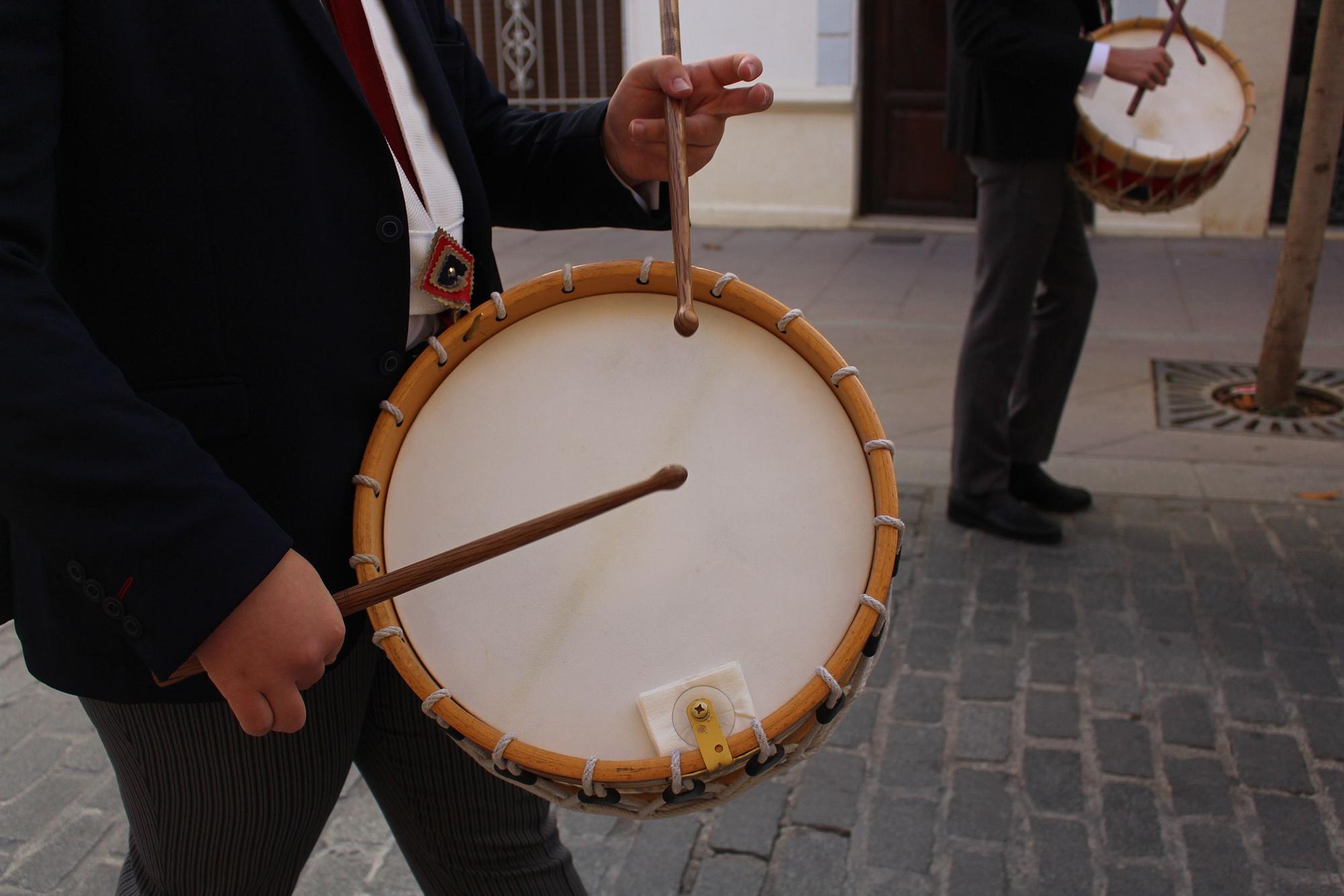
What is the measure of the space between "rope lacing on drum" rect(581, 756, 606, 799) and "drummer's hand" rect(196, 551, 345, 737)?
0.29 meters

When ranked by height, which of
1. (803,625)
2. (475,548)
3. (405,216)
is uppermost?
(405,216)

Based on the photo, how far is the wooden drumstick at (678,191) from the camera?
1157mm

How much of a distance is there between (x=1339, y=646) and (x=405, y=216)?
8.64 feet

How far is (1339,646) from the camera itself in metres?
2.90

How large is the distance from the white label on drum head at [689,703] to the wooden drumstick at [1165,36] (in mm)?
2709

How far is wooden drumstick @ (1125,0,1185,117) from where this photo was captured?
132 inches

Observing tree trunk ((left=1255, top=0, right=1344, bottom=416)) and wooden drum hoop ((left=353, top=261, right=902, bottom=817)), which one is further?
tree trunk ((left=1255, top=0, right=1344, bottom=416))

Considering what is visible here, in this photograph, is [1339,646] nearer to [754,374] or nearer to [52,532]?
[754,374]

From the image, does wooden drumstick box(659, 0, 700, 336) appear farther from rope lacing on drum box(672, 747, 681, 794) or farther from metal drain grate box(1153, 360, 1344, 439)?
metal drain grate box(1153, 360, 1344, 439)

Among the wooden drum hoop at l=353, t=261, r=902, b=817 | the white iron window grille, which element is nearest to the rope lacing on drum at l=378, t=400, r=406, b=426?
the wooden drum hoop at l=353, t=261, r=902, b=817

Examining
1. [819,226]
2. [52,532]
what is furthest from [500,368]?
[819,226]

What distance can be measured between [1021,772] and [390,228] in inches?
73.2

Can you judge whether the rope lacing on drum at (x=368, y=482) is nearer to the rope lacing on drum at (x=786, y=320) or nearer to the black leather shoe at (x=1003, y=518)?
the rope lacing on drum at (x=786, y=320)

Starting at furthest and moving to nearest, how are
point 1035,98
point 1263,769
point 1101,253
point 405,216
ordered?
point 1101,253
point 1035,98
point 1263,769
point 405,216
